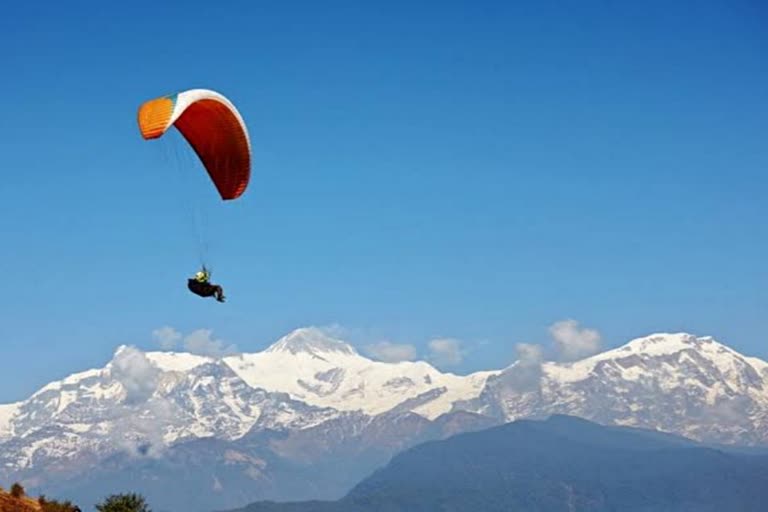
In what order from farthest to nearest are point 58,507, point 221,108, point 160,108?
point 58,507 → point 221,108 → point 160,108

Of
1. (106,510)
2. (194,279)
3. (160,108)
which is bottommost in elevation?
(106,510)

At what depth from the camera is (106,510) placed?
7931cm

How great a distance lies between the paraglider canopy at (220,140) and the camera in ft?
234

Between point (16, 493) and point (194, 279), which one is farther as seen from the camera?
point (16, 493)

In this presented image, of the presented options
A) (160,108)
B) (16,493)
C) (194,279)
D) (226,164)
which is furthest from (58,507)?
(160,108)

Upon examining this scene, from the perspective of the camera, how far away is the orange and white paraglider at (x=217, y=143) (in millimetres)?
70812

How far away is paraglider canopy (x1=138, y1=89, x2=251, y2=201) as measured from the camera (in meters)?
71.2

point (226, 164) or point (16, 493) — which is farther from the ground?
point (226, 164)

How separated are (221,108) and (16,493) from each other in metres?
29.4

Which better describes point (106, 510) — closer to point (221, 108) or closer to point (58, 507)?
point (58, 507)

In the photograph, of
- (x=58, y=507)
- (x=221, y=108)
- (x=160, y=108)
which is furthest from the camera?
(x=58, y=507)

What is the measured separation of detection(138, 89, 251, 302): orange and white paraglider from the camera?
Result: 70.8 meters

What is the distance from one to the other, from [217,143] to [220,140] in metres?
0.47

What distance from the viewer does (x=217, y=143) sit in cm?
7406
